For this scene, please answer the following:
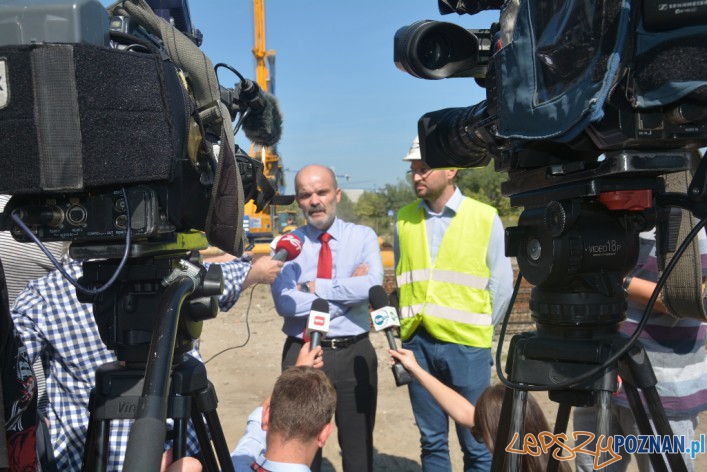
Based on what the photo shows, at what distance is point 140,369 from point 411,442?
3300 mm

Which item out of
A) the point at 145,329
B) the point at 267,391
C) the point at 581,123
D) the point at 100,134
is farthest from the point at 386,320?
the point at 267,391

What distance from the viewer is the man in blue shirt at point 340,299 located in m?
2.95

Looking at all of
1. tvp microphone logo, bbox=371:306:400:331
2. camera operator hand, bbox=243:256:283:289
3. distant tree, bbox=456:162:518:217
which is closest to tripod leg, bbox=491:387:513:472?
tvp microphone logo, bbox=371:306:400:331

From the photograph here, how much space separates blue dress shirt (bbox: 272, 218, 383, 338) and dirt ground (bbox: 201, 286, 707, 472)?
385mm

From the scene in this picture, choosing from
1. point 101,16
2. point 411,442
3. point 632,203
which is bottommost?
point 411,442

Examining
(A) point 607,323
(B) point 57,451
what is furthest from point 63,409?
(A) point 607,323

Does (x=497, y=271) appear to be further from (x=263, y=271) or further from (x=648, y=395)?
(x=648, y=395)

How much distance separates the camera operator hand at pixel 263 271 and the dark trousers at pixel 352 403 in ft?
1.97

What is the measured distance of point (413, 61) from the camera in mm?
1442

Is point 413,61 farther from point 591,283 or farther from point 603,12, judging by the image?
point 591,283

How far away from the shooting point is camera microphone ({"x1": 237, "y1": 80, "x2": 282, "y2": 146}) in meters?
1.68

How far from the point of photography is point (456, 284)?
Answer: 315cm

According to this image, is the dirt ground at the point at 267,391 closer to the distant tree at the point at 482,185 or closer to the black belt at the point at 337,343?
the black belt at the point at 337,343

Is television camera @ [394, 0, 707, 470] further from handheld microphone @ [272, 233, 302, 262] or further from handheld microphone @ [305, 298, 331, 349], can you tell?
handheld microphone @ [272, 233, 302, 262]
